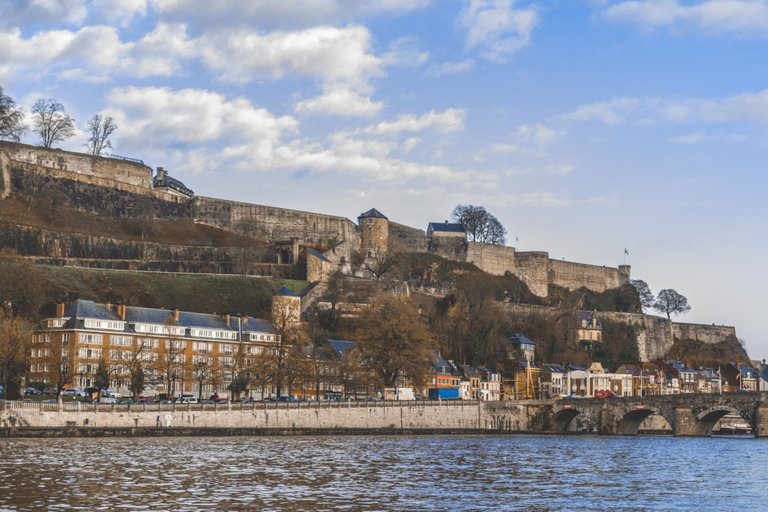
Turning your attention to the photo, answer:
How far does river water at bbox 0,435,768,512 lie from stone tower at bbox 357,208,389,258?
63155 mm

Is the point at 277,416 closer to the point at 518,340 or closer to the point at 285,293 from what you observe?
the point at 285,293

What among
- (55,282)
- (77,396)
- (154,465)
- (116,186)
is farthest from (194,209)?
(154,465)

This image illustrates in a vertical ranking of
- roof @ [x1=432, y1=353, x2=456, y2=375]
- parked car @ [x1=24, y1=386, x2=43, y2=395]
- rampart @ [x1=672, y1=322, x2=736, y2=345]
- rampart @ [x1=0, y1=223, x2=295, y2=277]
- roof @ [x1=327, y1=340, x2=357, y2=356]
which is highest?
rampart @ [x1=0, y1=223, x2=295, y2=277]

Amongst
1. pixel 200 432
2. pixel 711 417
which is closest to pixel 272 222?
pixel 711 417

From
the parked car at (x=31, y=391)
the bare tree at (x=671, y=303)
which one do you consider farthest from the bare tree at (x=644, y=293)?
the parked car at (x=31, y=391)

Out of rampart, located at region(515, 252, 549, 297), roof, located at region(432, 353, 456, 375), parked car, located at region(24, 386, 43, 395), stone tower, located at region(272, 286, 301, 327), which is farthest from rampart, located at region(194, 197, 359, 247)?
parked car, located at region(24, 386, 43, 395)

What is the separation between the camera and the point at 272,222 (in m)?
115

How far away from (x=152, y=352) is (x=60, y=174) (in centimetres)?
3497

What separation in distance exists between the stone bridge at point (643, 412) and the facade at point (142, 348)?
22699 mm

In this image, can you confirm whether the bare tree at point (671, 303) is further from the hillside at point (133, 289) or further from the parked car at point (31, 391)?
the parked car at point (31, 391)

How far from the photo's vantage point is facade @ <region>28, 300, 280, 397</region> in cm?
7094

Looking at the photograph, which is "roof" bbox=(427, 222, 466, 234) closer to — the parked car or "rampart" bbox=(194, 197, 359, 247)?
"rampart" bbox=(194, 197, 359, 247)

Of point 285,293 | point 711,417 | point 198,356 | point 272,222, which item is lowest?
point 711,417

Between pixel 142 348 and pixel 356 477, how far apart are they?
3885cm
